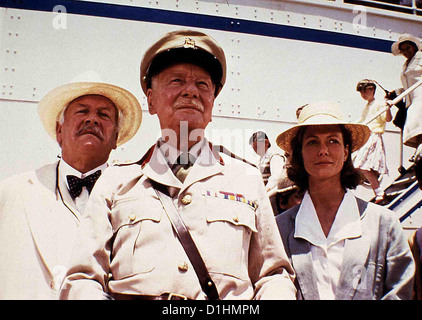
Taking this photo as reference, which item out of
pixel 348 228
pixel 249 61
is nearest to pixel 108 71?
pixel 249 61

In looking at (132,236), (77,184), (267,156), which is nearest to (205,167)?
(132,236)

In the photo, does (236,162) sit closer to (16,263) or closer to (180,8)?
(16,263)

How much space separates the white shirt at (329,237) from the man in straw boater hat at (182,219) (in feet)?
0.87

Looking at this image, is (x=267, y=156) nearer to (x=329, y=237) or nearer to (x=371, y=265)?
(x=329, y=237)

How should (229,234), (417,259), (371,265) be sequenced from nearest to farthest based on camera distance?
1. (229,234)
2. (371,265)
3. (417,259)

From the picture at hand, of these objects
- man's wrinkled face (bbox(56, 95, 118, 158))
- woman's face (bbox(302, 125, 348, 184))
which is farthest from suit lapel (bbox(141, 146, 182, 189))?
woman's face (bbox(302, 125, 348, 184))

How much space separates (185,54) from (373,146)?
2.70m

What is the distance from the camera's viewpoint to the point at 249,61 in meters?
3.31

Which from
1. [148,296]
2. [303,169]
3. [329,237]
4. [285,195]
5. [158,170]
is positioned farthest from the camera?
[285,195]

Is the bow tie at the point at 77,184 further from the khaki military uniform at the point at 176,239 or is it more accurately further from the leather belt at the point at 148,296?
the leather belt at the point at 148,296

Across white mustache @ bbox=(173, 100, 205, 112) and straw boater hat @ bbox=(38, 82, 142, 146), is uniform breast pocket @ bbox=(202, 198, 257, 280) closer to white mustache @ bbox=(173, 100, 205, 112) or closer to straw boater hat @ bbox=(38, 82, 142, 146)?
white mustache @ bbox=(173, 100, 205, 112)

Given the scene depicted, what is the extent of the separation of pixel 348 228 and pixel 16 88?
257cm

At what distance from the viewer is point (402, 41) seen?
355 cm

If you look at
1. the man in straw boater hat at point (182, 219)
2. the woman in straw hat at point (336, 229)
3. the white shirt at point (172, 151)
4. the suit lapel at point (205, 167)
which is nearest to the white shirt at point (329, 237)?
the woman in straw hat at point (336, 229)
